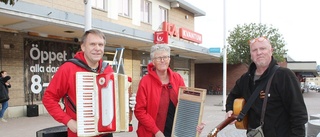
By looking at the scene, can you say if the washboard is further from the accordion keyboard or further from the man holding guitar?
the accordion keyboard

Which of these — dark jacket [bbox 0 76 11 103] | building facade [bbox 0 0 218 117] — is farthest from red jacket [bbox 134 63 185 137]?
dark jacket [bbox 0 76 11 103]

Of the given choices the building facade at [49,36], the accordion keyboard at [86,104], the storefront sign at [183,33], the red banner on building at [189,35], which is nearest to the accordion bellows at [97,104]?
the accordion keyboard at [86,104]

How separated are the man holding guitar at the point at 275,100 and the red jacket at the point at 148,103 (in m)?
0.80

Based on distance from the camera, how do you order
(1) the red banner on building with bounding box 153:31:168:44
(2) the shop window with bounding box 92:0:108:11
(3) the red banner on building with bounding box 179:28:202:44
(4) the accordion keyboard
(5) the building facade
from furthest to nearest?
Answer: (3) the red banner on building with bounding box 179:28:202:44 → (2) the shop window with bounding box 92:0:108:11 → (1) the red banner on building with bounding box 153:31:168:44 → (5) the building facade → (4) the accordion keyboard

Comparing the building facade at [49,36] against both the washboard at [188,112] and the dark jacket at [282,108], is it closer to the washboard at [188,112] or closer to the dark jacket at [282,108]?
the washboard at [188,112]

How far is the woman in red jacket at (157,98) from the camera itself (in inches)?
123

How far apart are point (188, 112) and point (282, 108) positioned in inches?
35.4

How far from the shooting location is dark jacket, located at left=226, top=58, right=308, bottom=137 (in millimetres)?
2518

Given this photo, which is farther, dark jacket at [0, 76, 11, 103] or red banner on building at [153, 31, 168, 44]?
red banner on building at [153, 31, 168, 44]

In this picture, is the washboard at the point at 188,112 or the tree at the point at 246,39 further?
the tree at the point at 246,39

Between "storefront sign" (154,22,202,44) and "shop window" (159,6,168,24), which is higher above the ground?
"shop window" (159,6,168,24)

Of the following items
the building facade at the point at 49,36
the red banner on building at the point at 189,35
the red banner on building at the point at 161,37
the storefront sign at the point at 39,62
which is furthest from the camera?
the red banner on building at the point at 189,35

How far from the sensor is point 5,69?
410 inches

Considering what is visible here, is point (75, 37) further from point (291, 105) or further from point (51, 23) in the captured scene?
point (291, 105)
